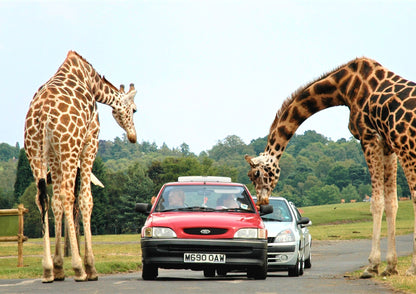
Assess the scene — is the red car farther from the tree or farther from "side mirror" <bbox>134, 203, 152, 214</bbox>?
the tree

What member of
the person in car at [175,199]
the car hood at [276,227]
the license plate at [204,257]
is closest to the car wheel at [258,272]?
the license plate at [204,257]

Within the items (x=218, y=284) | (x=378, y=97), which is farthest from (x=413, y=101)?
(x=218, y=284)

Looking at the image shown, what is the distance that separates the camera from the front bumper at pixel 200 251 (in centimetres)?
1407

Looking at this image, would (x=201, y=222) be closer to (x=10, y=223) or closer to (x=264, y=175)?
(x=264, y=175)

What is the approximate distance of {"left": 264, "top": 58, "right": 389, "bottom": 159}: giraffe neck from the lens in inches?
663

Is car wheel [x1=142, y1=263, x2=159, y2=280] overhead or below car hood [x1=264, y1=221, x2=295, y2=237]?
below

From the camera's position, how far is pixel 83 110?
16.4 metres

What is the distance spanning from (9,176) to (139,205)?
598 feet

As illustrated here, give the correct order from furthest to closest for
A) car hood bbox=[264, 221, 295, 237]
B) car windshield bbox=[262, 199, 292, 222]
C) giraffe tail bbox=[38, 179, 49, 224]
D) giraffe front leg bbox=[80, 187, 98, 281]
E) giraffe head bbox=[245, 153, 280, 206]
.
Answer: giraffe head bbox=[245, 153, 280, 206], car windshield bbox=[262, 199, 292, 222], car hood bbox=[264, 221, 295, 237], giraffe front leg bbox=[80, 187, 98, 281], giraffe tail bbox=[38, 179, 49, 224]

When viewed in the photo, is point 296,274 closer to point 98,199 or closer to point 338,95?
point 338,95

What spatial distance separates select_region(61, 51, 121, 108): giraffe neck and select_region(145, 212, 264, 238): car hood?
12.5 feet

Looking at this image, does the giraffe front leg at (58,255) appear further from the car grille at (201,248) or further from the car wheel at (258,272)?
the car wheel at (258,272)

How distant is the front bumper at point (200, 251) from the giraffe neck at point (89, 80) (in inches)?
171

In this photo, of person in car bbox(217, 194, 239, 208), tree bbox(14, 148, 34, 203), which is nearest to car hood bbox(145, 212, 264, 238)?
person in car bbox(217, 194, 239, 208)
